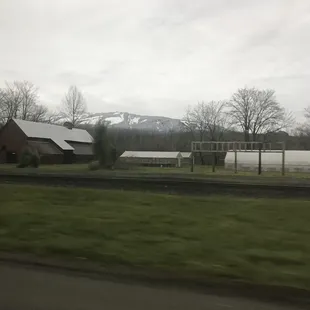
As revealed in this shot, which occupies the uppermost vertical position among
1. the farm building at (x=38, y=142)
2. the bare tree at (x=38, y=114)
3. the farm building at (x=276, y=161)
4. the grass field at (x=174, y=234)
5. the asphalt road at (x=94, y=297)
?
the bare tree at (x=38, y=114)

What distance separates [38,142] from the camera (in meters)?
65.2

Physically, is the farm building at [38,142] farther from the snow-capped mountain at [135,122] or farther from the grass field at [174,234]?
the grass field at [174,234]

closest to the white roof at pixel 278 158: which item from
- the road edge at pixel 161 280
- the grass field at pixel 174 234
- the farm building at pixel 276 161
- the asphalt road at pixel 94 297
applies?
the farm building at pixel 276 161

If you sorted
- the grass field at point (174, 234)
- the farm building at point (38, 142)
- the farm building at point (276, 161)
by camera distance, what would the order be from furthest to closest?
the farm building at point (38, 142), the farm building at point (276, 161), the grass field at point (174, 234)

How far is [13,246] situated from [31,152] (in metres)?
39.7

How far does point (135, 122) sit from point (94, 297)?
162880 millimetres

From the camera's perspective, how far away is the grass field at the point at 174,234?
21.3ft

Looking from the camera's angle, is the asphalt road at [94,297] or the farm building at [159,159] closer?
the asphalt road at [94,297]

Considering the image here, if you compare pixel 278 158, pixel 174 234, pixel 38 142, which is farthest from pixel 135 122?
pixel 174 234

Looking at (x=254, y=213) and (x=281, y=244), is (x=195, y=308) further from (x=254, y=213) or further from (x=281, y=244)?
(x=254, y=213)

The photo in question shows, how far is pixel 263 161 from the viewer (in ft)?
169

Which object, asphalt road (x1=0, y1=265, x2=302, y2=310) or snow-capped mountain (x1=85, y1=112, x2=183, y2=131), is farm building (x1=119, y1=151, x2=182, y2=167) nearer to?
snow-capped mountain (x1=85, y1=112, x2=183, y2=131)

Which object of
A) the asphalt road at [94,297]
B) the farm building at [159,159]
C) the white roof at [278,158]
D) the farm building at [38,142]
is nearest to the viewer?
the asphalt road at [94,297]

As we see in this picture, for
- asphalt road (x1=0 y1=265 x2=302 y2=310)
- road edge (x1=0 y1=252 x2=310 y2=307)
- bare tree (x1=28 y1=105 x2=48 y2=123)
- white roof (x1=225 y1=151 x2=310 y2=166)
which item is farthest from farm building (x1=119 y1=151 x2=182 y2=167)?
asphalt road (x1=0 y1=265 x2=302 y2=310)
